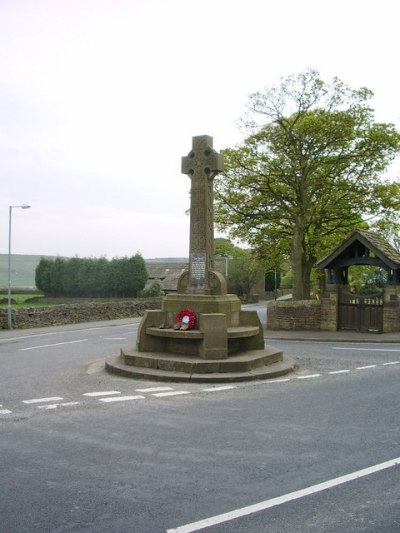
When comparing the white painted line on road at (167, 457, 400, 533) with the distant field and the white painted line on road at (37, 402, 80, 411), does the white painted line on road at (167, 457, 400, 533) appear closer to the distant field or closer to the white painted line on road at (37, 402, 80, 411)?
the white painted line on road at (37, 402, 80, 411)

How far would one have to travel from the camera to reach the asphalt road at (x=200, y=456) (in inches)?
179

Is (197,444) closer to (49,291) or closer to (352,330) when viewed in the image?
(352,330)

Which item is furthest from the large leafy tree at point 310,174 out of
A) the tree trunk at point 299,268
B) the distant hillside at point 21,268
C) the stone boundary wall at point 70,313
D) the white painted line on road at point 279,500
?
the distant hillside at point 21,268

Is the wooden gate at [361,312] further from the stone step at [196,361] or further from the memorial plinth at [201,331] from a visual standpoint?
the stone step at [196,361]

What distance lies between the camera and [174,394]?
9.67 m

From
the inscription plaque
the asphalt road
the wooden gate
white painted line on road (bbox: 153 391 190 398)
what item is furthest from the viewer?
the wooden gate

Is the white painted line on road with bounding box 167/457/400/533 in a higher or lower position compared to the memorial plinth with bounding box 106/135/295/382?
lower

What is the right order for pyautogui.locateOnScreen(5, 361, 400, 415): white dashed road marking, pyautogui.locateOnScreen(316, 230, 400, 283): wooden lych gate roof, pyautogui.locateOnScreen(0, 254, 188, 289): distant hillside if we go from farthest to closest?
pyautogui.locateOnScreen(0, 254, 188, 289): distant hillside
pyautogui.locateOnScreen(316, 230, 400, 283): wooden lych gate roof
pyautogui.locateOnScreen(5, 361, 400, 415): white dashed road marking

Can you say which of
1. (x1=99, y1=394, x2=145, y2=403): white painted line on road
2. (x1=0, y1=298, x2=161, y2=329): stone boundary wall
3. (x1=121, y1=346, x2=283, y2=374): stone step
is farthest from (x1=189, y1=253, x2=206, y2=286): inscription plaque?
(x1=0, y1=298, x2=161, y2=329): stone boundary wall

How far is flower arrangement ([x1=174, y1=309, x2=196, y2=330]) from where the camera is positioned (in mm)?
12305

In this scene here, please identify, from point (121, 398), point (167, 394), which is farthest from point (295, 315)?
point (121, 398)

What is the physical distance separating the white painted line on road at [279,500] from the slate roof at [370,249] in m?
16.4

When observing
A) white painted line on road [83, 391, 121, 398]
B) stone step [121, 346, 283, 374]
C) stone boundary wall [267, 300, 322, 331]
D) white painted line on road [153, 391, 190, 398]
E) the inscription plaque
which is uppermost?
the inscription plaque

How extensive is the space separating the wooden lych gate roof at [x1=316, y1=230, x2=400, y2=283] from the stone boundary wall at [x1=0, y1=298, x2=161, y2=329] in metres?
16.5
